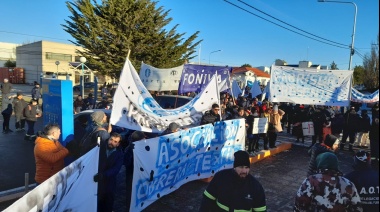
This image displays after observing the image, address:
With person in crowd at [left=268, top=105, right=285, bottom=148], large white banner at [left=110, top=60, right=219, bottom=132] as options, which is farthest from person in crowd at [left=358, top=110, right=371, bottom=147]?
large white banner at [left=110, top=60, right=219, bottom=132]

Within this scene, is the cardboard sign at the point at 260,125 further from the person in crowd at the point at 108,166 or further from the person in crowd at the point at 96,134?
the person in crowd at the point at 108,166

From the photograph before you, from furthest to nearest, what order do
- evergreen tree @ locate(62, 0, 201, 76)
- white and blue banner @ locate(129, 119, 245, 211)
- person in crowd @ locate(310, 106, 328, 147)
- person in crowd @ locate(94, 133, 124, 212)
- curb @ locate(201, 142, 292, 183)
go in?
evergreen tree @ locate(62, 0, 201, 76), person in crowd @ locate(310, 106, 328, 147), curb @ locate(201, 142, 292, 183), white and blue banner @ locate(129, 119, 245, 211), person in crowd @ locate(94, 133, 124, 212)

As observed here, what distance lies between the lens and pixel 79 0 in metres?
21.9

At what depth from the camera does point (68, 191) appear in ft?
11.7

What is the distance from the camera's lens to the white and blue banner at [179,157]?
4867mm

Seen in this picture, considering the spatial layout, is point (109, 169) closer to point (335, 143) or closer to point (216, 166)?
point (216, 166)

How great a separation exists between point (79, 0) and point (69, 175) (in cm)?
2115

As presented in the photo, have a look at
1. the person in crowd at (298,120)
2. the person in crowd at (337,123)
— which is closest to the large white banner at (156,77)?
the person in crowd at (298,120)

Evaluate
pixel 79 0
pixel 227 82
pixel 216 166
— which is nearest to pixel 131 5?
pixel 79 0

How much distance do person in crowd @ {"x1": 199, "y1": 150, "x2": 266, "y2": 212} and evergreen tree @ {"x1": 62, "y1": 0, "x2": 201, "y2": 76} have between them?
2001cm

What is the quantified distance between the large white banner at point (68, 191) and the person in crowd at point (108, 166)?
21.1 inches

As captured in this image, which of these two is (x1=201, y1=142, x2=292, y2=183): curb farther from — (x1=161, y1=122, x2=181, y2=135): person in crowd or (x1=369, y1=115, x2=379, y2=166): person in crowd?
(x1=369, y1=115, x2=379, y2=166): person in crowd

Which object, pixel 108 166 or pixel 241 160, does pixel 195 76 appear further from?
pixel 241 160

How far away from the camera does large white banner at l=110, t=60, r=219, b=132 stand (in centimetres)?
522
